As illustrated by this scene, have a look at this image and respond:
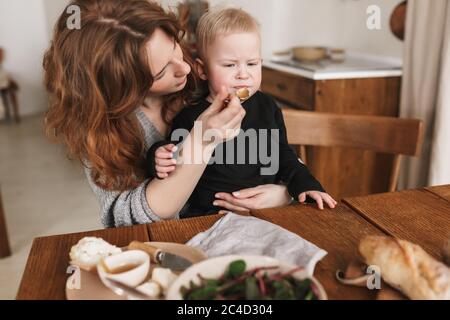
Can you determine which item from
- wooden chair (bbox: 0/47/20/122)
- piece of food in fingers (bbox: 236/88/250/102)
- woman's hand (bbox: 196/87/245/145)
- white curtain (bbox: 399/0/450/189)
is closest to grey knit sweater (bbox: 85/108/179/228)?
woman's hand (bbox: 196/87/245/145)

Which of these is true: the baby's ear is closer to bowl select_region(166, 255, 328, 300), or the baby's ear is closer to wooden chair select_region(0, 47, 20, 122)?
bowl select_region(166, 255, 328, 300)

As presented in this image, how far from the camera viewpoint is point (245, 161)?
1.34m

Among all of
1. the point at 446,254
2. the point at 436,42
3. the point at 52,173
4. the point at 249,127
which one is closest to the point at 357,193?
the point at 436,42

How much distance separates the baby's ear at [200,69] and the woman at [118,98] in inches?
6.5

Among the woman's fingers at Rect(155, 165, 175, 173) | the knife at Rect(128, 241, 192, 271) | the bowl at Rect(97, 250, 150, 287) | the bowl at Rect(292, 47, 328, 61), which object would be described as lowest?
the knife at Rect(128, 241, 192, 271)

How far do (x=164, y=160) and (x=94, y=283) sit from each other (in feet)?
1.34

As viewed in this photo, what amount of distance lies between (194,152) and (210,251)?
329mm

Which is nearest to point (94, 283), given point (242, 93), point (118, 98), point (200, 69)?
point (118, 98)

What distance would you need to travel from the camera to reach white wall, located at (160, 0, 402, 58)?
116 inches

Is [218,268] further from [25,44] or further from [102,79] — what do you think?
[25,44]

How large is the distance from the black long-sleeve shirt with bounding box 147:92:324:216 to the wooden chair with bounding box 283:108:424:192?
0.54 ft

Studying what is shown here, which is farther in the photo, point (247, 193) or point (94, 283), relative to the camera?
point (247, 193)

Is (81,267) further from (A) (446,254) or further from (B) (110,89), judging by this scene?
(A) (446,254)

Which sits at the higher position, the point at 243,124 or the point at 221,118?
the point at 221,118
